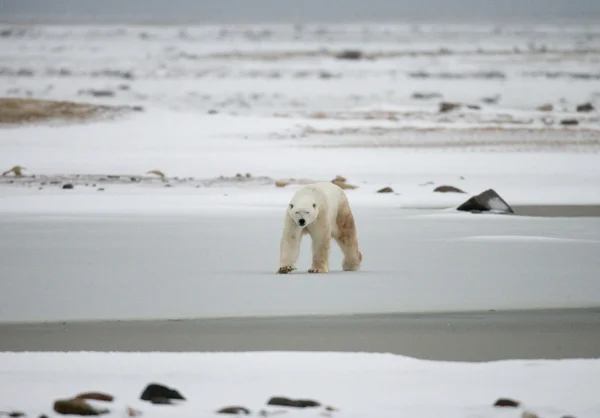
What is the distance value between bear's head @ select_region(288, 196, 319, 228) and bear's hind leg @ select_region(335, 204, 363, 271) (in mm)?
635

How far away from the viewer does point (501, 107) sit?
96.9 ft

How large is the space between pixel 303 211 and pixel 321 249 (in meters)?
0.39

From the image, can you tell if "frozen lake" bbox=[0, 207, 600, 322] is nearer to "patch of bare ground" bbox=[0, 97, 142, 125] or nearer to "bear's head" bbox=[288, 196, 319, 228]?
"bear's head" bbox=[288, 196, 319, 228]

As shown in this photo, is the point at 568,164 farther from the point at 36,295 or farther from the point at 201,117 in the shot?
the point at 36,295

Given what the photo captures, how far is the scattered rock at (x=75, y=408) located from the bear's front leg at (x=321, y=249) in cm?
391

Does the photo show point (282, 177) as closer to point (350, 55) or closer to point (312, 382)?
point (312, 382)

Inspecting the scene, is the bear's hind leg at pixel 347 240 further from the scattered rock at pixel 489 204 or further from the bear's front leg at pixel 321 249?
the scattered rock at pixel 489 204

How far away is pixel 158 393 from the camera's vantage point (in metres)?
5.32

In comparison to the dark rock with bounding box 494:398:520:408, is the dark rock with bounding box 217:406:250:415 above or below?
below

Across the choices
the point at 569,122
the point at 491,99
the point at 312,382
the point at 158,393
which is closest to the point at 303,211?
the point at 312,382

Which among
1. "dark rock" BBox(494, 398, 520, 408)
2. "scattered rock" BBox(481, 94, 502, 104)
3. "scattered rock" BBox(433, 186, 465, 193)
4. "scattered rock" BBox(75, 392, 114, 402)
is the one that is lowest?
"dark rock" BBox(494, 398, 520, 408)

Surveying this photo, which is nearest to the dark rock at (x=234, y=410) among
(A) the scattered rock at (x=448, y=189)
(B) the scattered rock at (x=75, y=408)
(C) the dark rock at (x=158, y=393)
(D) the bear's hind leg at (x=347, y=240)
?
(C) the dark rock at (x=158, y=393)

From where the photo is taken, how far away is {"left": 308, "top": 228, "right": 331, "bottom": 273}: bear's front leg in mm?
8883

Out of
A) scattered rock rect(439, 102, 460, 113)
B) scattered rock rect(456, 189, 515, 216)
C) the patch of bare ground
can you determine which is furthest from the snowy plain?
the patch of bare ground
